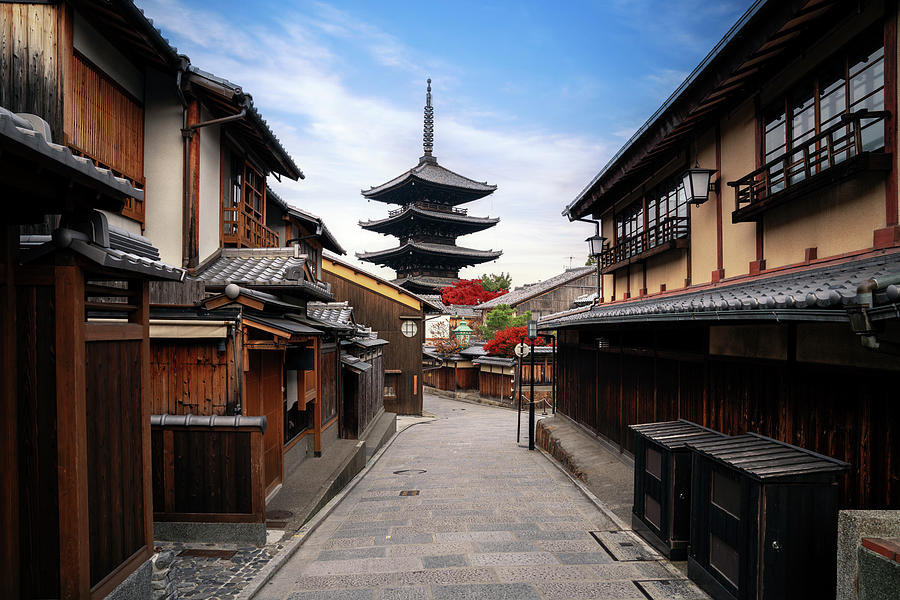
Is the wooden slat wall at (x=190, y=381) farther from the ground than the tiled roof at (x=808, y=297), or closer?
closer

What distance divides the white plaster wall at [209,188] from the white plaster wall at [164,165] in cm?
52

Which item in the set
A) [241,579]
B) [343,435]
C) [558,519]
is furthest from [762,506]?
[343,435]

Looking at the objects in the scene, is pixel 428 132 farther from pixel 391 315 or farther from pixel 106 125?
pixel 106 125

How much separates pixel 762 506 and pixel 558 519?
4.66 meters

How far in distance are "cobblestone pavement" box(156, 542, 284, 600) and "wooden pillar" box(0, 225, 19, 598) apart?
1.84m

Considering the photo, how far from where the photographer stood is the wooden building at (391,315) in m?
29.0

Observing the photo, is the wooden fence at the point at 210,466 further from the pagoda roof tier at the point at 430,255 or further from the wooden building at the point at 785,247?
the pagoda roof tier at the point at 430,255

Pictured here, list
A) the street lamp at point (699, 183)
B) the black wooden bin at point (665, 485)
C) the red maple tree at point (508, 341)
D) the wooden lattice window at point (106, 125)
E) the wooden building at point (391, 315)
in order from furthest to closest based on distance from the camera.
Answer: the red maple tree at point (508, 341) → the wooden building at point (391, 315) → the street lamp at point (699, 183) → the wooden lattice window at point (106, 125) → the black wooden bin at point (665, 485)

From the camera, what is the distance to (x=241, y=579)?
6.54 meters

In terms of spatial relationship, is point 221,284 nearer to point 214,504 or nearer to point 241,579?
point 214,504

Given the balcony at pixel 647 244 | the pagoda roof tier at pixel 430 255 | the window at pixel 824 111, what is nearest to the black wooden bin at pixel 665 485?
the window at pixel 824 111

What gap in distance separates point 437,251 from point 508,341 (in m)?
16.1

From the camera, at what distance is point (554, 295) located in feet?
178

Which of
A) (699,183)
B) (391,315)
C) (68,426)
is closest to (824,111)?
(699,183)
